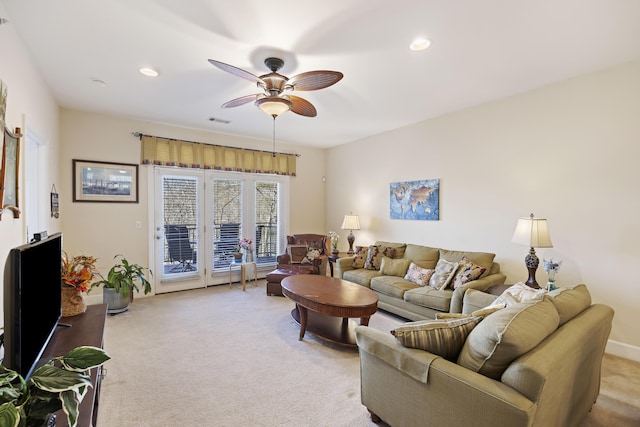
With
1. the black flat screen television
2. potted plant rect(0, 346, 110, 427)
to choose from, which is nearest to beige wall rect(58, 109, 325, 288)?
the black flat screen television

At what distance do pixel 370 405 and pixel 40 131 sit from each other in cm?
391

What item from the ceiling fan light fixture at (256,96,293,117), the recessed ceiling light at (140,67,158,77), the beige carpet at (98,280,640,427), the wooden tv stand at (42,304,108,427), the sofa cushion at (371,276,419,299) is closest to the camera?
the wooden tv stand at (42,304,108,427)

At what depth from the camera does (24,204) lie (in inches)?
94.0

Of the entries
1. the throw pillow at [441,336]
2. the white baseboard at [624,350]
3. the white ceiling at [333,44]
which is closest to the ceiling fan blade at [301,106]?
the white ceiling at [333,44]

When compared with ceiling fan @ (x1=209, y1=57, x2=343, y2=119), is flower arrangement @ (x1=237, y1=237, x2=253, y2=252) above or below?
below

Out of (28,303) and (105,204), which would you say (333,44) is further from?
(105,204)

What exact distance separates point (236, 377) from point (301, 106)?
8.29 feet

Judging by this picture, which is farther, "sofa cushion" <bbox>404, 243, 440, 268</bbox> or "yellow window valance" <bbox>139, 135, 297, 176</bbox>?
"yellow window valance" <bbox>139, 135, 297, 176</bbox>

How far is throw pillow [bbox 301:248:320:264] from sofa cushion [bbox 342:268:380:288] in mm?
891

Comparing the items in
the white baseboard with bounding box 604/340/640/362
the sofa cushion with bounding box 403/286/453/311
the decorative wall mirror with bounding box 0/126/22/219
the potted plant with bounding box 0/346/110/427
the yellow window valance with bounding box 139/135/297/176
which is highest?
the yellow window valance with bounding box 139/135/297/176

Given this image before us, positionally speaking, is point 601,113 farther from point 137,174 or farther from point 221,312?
point 137,174

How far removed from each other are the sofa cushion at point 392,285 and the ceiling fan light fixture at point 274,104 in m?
2.50

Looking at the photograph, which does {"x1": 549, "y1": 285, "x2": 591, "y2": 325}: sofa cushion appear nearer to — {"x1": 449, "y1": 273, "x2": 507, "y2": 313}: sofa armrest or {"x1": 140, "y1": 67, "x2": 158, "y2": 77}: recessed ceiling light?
{"x1": 449, "y1": 273, "x2": 507, "y2": 313}: sofa armrest

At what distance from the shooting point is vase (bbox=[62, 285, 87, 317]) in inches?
88.3
